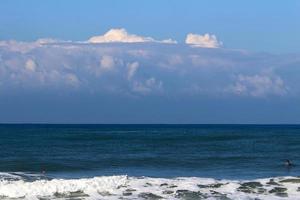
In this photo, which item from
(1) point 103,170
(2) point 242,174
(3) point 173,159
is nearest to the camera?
(2) point 242,174

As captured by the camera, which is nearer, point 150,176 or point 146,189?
point 146,189

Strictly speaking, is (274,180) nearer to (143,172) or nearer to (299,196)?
(299,196)

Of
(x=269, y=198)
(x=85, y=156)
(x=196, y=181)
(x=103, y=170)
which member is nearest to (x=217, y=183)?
(x=196, y=181)

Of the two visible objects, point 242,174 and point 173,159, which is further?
point 173,159

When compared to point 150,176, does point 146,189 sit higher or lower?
lower

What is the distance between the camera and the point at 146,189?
105 feet

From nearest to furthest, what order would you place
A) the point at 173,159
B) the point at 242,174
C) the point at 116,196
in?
1. the point at 116,196
2. the point at 242,174
3. the point at 173,159

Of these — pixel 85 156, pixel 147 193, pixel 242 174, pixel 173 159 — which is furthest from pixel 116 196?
pixel 85 156

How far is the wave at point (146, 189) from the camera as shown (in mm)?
31031

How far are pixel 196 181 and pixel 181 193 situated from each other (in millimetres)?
3374

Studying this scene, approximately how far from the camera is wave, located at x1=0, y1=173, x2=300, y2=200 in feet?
102

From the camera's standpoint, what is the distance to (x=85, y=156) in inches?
2677

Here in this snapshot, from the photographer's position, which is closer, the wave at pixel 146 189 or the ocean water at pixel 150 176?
the wave at pixel 146 189

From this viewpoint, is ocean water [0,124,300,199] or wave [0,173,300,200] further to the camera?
ocean water [0,124,300,199]
